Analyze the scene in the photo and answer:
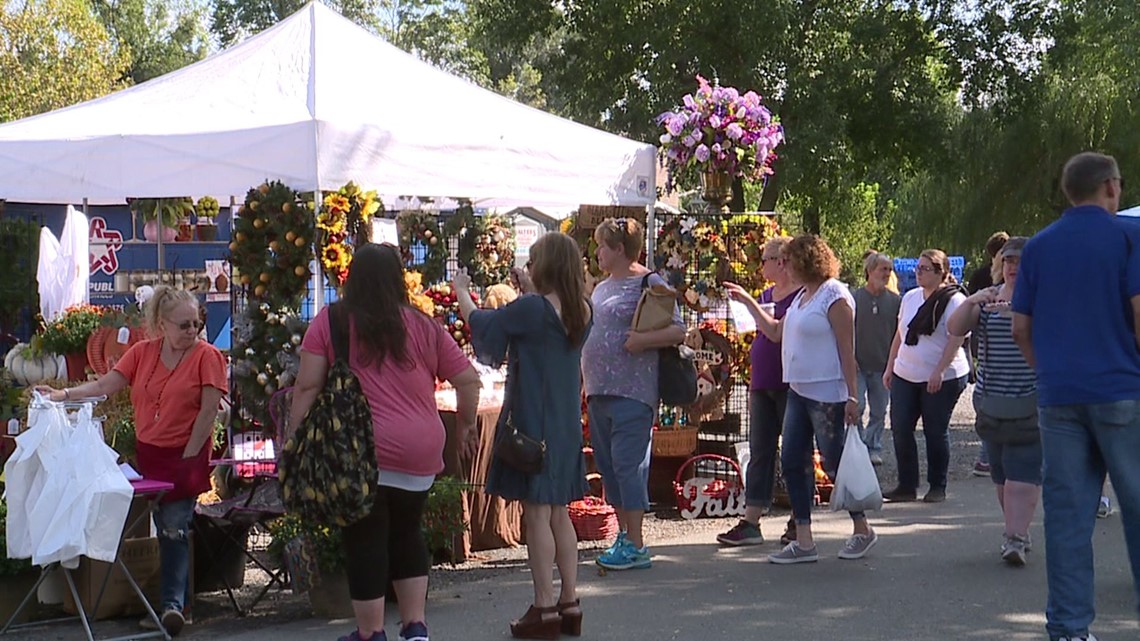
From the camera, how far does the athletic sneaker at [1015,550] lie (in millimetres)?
7180

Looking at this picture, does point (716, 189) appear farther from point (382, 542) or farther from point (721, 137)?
point (382, 542)

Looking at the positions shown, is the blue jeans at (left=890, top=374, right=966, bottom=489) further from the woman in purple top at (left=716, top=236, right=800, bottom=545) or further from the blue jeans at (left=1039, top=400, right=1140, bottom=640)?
the blue jeans at (left=1039, top=400, right=1140, bottom=640)

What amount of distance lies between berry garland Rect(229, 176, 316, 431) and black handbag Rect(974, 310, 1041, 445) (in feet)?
12.6

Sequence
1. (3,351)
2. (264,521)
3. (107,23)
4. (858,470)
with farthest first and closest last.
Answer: (107,23) < (3,351) < (858,470) < (264,521)

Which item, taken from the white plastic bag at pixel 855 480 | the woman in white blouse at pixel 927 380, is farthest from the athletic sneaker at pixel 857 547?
the woman in white blouse at pixel 927 380

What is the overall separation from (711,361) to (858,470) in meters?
2.33

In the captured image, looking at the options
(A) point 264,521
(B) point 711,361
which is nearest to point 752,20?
(B) point 711,361

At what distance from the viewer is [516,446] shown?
5.71m

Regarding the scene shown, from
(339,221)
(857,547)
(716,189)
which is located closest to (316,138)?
(339,221)

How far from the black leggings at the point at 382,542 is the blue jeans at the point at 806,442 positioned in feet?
8.89

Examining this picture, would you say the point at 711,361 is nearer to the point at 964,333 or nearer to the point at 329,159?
the point at 964,333

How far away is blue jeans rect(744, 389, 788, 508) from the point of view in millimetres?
7750

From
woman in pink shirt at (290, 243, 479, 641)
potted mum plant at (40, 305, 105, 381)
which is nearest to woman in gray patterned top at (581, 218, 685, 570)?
woman in pink shirt at (290, 243, 479, 641)

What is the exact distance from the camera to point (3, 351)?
11.0m
